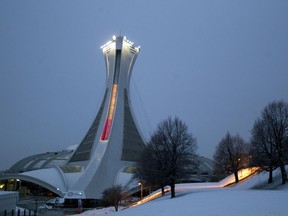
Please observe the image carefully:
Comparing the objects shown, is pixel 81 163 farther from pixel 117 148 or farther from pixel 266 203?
pixel 266 203

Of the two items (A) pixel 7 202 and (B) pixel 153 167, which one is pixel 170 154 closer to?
(B) pixel 153 167

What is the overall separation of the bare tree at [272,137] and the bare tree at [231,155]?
28.8ft

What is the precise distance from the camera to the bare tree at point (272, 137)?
2773 centimetres

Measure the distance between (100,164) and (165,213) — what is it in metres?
40.2

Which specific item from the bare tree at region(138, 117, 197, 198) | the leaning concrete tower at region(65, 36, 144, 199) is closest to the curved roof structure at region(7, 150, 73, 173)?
the leaning concrete tower at region(65, 36, 144, 199)

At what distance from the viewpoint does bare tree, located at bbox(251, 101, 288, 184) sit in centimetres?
2773

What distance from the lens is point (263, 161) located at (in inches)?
1115

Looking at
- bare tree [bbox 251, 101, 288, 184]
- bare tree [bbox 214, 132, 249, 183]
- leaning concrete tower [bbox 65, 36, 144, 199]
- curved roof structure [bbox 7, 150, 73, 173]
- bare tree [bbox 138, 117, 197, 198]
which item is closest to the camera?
bare tree [bbox 251, 101, 288, 184]

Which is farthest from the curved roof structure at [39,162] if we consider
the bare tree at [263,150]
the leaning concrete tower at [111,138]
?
the bare tree at [263,150]

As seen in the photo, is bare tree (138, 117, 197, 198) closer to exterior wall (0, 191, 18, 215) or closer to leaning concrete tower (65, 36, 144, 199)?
exterior wall (0, 191, 18, 215)

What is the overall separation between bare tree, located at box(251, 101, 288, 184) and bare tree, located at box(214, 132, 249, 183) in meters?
8.79

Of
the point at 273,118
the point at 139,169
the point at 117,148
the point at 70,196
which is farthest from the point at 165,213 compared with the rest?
the point at 117,148

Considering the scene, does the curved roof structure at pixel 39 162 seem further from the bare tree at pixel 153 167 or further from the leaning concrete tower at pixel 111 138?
the bare tree at pixel 153 167

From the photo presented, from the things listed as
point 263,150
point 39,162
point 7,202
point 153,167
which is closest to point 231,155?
point 263,150
